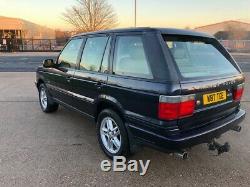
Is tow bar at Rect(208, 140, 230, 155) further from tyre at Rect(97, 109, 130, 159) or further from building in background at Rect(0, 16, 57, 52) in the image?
building in background at Rect(0, 16, 57, 52)

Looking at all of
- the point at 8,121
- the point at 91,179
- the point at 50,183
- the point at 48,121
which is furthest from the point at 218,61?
the point at 8,121

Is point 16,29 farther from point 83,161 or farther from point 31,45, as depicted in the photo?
point 83,161

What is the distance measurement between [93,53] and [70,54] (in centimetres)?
89

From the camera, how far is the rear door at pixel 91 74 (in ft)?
11.8

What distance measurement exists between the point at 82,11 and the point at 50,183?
34630 mm

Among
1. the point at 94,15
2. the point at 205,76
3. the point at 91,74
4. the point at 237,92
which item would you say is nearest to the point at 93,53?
the point at 91,74

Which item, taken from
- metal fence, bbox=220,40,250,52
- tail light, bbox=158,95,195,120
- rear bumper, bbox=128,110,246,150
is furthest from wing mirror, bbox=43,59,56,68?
metal fence, bbox=220,40,250,52

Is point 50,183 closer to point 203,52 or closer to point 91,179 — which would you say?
point 91,179

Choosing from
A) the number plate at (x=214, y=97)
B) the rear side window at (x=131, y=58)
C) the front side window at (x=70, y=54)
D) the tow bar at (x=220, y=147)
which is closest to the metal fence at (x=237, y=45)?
the front side window at (x=70, y=54)

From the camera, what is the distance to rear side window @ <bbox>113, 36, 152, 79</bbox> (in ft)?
9.80

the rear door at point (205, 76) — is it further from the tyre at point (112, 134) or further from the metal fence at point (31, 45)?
the metal fence at point (31, 45)

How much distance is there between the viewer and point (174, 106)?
106 inches

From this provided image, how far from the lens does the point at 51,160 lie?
3.58m

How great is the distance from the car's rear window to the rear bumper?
0.62 meters
